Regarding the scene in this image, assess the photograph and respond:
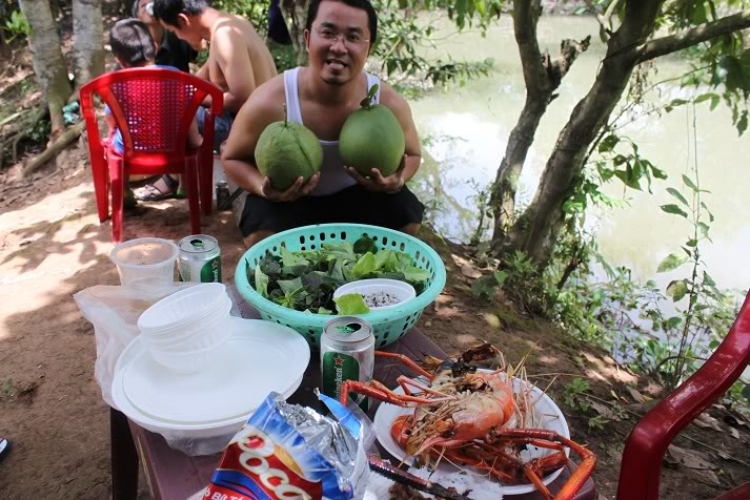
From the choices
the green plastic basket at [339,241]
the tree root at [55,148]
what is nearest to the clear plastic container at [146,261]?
the green plastic basket at [339,241]

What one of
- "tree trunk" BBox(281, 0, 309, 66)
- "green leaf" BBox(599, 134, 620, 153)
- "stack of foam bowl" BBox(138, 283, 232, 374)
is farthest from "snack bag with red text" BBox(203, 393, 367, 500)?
"tree trunk" BBox(281, 0, 309, 66)

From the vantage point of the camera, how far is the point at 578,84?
10008 millimetres

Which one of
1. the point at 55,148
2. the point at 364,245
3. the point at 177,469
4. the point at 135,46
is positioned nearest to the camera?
the point at 177,469

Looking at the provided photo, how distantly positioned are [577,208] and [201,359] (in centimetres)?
299

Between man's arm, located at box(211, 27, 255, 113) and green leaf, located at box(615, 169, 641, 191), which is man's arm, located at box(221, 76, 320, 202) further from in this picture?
green leaf, located at box(615, 169, 641, 191)

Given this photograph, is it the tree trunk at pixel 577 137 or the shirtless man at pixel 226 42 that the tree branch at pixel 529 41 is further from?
the shirtless man at pixel 226 42

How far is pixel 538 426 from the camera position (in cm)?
116

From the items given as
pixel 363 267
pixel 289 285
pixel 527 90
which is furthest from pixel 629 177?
pixel 289 285

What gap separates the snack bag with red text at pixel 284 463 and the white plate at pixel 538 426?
343 mm

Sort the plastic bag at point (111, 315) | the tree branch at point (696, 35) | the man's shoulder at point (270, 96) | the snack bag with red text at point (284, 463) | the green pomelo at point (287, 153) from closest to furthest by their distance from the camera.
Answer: the snack bag with red text at point (284, 463) → the plastic bag at point (111, 315) → the green pomelo at point (287, 153) → the man's shoulder at point (270, 96) → the tree branch at point (696, 35)

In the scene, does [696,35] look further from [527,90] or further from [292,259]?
[292,259]

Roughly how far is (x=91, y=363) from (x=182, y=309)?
5.17 ft

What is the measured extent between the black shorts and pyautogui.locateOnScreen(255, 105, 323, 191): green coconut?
382mm

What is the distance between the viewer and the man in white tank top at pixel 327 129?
2.14 m
